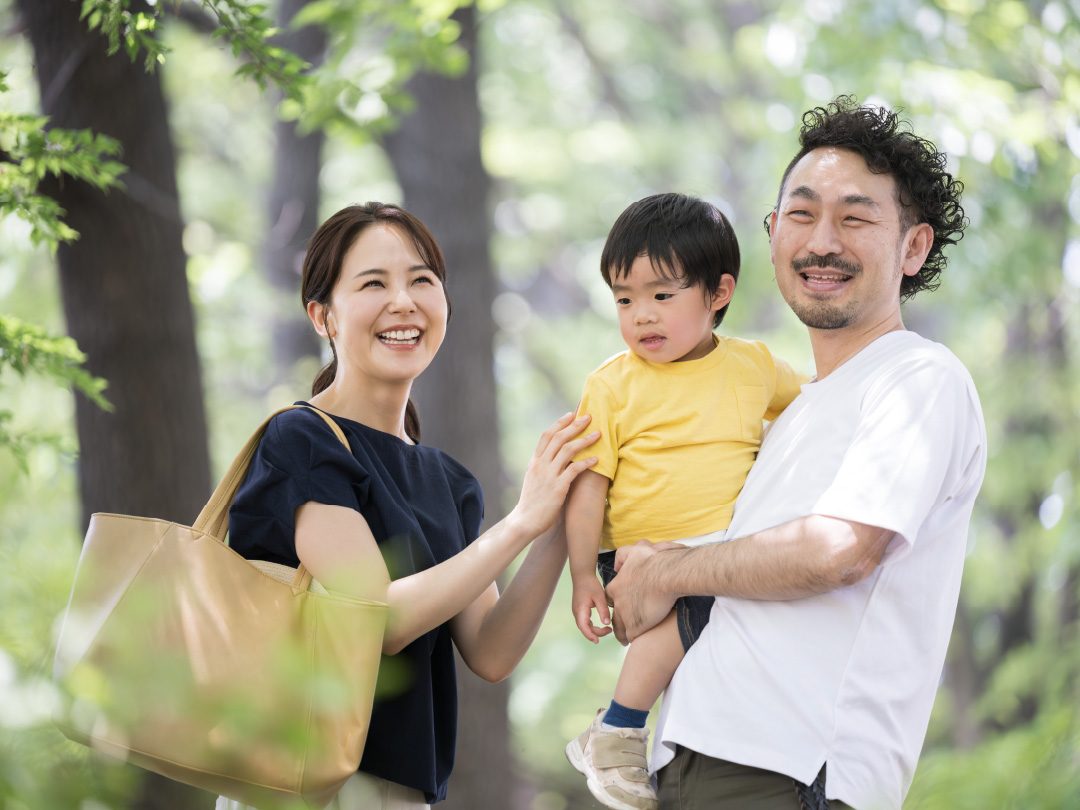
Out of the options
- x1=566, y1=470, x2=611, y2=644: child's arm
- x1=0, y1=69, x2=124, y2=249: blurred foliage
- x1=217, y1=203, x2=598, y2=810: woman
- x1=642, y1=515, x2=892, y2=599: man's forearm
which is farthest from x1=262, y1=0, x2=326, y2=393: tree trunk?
x1=642, y1=515, x2=892, y2=599: man's forearm

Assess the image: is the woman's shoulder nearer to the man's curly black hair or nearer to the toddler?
the toddler

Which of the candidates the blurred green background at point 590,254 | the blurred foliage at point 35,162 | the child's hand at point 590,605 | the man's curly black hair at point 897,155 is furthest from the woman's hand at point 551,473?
the blurred foliage at point 35,162

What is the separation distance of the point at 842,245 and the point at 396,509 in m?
1.19

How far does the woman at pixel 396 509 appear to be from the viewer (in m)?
1.99

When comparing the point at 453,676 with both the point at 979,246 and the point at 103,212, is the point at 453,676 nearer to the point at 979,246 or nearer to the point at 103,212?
the point at 103,212

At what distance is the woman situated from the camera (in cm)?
199

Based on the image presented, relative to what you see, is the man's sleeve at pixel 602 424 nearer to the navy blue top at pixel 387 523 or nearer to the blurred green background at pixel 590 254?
the navy blue top at pixel 387 523

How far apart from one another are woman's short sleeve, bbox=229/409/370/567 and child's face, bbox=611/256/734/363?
29.6 inches

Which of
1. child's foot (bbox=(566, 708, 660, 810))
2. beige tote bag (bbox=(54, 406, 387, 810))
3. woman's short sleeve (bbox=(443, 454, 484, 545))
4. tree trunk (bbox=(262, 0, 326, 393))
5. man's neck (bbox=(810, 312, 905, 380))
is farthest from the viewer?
tree trunk (bbox=(262, 0, 326, 393))

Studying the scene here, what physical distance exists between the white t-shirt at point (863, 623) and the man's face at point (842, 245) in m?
0.17

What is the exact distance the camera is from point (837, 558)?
1.76 meters

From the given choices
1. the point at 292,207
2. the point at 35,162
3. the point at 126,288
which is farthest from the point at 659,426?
the point at 292,207

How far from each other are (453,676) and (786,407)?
1093 mm

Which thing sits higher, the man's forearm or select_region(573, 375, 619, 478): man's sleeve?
select_region(573, 375, 619, 478): man's sleeve
